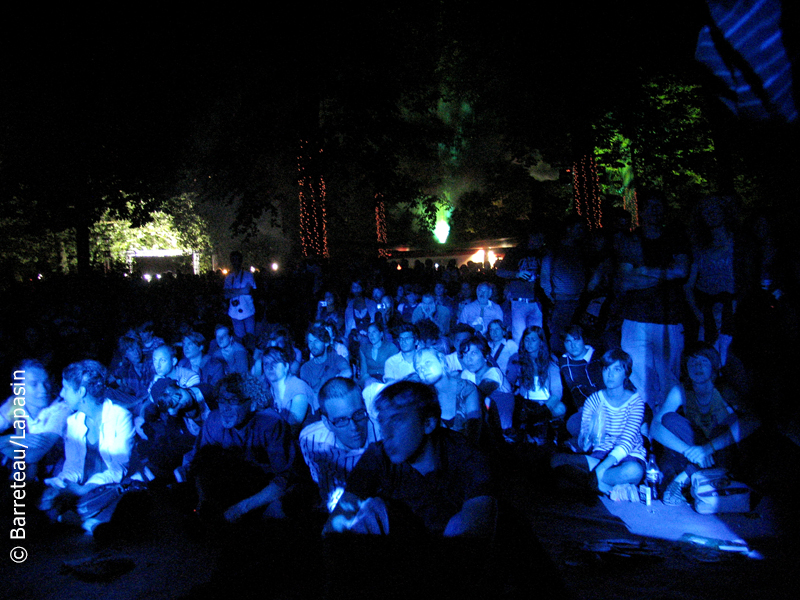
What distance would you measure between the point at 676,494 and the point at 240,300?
6.65 meters

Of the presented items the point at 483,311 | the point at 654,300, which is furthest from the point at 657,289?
the point at 483,311

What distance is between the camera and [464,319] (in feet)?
25.2

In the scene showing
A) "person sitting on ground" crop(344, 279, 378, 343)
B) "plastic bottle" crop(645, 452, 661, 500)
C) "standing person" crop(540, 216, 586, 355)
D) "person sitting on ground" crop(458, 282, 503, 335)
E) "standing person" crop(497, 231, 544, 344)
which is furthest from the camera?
"person sitting on ground" crop(344, 279, 378, 343)

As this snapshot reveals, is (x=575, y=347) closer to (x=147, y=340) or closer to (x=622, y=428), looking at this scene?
(x=622, y=428)

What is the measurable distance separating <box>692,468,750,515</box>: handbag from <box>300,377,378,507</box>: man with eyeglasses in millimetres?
2099

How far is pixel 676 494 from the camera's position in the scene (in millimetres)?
3783

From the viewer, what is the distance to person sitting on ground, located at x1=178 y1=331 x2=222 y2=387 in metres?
5.93

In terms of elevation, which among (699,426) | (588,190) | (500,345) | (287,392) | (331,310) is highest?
(588,190)

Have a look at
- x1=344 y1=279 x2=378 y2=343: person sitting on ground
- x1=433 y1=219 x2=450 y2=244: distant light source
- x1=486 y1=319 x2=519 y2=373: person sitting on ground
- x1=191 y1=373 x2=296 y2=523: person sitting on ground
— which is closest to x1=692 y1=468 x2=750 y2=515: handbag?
x1=486 y1=319 x2=519 y2=373: person sitting on ground

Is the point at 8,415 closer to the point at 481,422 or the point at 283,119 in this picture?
the point at 481,422

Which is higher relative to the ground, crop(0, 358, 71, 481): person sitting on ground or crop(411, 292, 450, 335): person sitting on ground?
crop(411, 292, 450, 335): person sitting on ground

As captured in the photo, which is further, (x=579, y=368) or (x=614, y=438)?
(x=579, y=368)

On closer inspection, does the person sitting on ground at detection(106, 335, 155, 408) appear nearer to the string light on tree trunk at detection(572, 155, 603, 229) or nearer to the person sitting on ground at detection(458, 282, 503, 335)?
the person sitting on ground at detection(458, 282, 503, 335)

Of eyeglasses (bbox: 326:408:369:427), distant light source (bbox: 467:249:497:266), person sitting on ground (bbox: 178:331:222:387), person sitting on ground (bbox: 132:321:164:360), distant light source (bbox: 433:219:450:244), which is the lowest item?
eyeglasses (bbox: 326:408:369:427)
